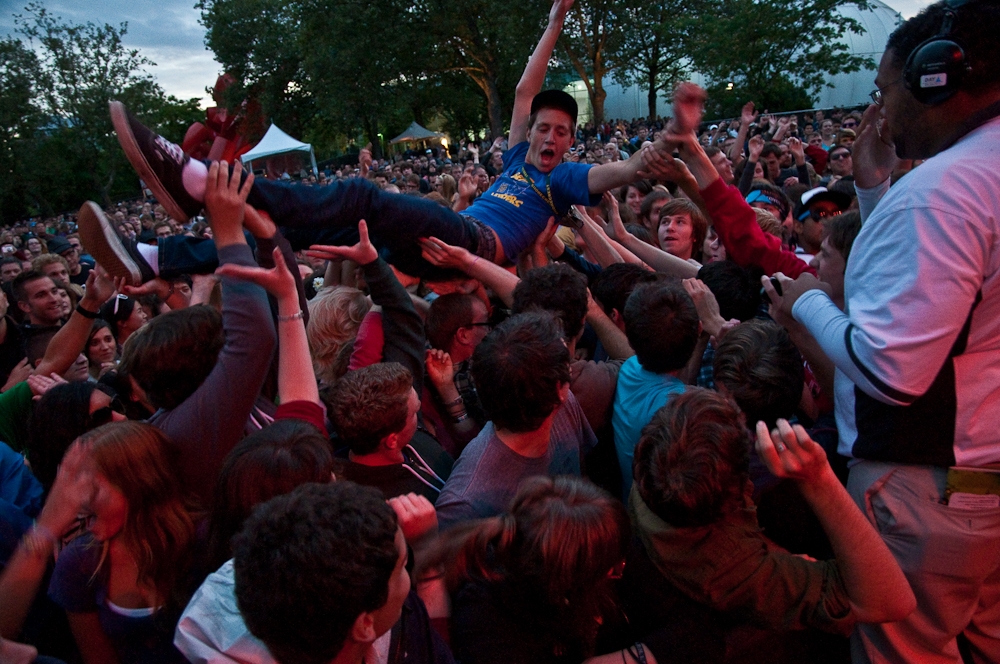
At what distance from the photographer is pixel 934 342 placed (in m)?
1.44

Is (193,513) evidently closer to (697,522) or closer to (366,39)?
(697,522)

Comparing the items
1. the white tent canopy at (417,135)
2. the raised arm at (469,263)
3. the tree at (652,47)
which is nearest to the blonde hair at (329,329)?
the raised arm at (469,263)

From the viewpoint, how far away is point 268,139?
2489 cm

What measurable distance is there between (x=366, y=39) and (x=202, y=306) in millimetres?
29330

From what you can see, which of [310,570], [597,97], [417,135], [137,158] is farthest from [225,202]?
[417,135]

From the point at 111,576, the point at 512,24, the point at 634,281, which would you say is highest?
the point at 512,24

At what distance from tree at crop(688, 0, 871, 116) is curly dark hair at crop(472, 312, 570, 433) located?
27.5 meters

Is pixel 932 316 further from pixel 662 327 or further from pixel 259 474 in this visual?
pixel 259 474

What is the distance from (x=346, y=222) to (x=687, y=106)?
1.62 meters

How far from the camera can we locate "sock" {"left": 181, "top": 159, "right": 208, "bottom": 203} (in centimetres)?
229

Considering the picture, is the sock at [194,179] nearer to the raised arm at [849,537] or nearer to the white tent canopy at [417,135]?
the raised arm at [849,537]

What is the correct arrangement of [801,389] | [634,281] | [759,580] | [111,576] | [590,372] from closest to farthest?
[759,580]
[111,576]
[801,389]
[590,372]
[634,281]

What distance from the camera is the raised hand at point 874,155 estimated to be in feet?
7.36

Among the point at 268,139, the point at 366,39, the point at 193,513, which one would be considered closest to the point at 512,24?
the point at 366,39
